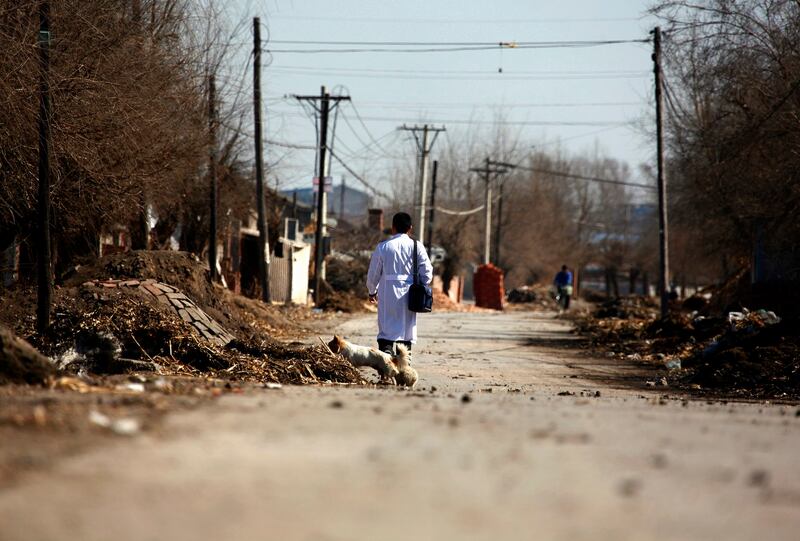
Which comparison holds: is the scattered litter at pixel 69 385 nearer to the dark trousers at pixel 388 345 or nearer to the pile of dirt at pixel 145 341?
the pile of dirt at pixel 145 341

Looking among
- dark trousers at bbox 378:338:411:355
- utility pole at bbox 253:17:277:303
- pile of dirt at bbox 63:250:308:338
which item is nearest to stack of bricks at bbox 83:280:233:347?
pile of dirt at bbox 63:250:308:338

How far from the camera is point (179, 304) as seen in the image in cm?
1591

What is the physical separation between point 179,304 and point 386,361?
5.04 metres

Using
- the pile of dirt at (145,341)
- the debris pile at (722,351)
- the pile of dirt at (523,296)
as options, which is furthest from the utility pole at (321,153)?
the pile of dirt at (523,296)

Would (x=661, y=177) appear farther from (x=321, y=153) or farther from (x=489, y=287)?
(x=489, y=287)

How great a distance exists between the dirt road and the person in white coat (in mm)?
5287

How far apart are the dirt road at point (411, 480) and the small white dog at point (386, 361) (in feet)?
16.9

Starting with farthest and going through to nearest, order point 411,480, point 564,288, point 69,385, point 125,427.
A: point 564,288 → point 69,385 → point 125,427 → point 411,480

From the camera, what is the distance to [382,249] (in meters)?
12.2

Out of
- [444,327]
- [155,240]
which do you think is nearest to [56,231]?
[155,240]

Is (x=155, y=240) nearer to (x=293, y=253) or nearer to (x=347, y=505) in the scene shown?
(x=293, y=253)

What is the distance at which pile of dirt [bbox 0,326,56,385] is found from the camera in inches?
314

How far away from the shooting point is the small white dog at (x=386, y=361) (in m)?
11.9

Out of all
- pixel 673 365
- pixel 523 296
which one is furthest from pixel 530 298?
pixel 673 365
